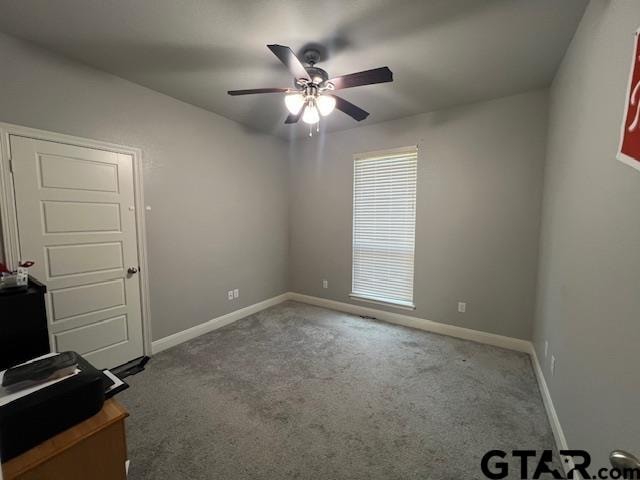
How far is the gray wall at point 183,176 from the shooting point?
2.10m

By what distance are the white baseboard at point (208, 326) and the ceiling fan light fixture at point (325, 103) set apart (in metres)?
2.79

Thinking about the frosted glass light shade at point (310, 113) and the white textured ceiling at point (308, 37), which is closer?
the white textured ceiling at point (308, 37)

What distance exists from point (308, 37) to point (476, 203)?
7.83ft

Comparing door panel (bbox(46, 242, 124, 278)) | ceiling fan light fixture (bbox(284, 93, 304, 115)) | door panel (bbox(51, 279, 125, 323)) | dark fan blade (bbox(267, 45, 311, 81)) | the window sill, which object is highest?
dark fan blade (bbox(267, 45, 311, 81))

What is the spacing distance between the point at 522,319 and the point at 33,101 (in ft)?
15.7

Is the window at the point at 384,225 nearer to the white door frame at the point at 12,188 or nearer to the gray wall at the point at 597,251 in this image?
the gray wall at the point at 597,251

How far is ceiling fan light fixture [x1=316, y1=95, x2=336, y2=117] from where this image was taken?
2.09m

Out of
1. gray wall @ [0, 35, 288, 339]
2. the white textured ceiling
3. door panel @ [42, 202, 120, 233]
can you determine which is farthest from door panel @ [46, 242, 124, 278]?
the white textured ceiling

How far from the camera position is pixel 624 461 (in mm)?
609

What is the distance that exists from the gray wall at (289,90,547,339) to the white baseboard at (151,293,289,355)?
2006 mm

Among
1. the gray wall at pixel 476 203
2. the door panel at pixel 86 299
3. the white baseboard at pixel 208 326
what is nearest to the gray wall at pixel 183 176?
the white baseboard at pixel 208 326

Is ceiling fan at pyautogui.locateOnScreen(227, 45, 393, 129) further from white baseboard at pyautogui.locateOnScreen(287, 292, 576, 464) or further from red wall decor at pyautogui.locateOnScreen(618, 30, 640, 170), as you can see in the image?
white baseboard at pyautogui.locateOnScreen(287, 292, 576, 464)

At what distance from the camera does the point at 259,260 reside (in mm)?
4086

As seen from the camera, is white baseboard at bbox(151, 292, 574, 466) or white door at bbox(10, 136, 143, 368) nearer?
white door at bbox(10, 136, 143, 368)
